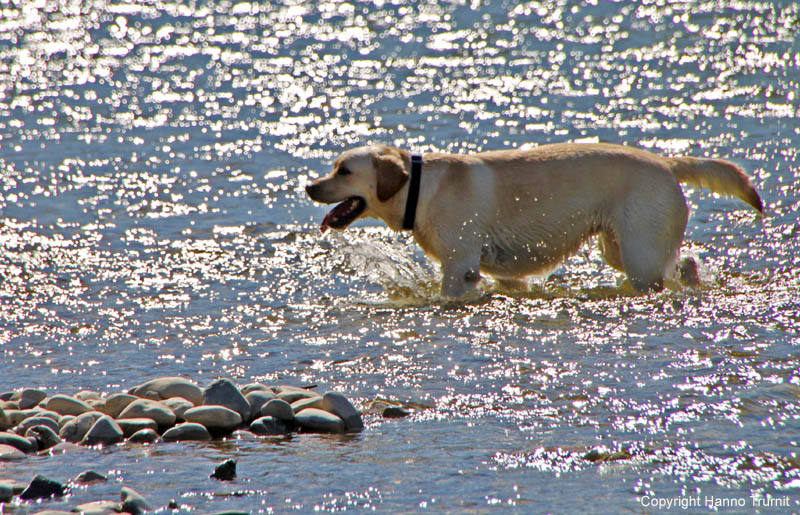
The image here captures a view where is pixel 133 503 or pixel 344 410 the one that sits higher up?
pixel 344 410

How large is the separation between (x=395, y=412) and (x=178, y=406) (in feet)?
3.12

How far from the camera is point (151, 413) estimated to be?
4309 mm

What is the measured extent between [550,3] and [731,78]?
18.0ft

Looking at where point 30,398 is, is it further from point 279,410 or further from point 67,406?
point 279,410

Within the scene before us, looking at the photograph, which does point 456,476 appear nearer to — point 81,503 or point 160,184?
point 81,503

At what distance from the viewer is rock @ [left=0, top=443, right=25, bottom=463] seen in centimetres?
393

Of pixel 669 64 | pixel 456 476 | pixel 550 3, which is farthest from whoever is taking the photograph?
pixel 550 3

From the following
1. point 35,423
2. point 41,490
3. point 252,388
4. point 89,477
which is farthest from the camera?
point 252,388

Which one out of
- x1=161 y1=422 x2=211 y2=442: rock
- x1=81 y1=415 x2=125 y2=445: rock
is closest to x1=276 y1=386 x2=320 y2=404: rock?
x1=161 y1=422 x2=211 y2=442: rock

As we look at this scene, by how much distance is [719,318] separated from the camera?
5918 millimetres

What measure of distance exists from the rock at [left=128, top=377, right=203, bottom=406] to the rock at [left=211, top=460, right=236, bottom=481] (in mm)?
890

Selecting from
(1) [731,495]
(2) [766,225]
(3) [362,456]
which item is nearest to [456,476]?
(3) [362,456]

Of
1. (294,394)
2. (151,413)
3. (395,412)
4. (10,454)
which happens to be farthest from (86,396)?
(395,412)

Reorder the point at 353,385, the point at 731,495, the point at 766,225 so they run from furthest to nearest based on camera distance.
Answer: the point at 766,225 < the point at 353,385 < the point at 731,495
